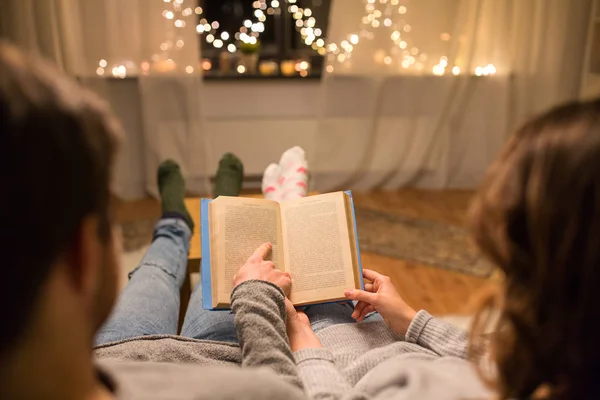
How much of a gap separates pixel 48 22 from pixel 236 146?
39.5 inches

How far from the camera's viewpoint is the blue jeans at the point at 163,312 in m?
1.02

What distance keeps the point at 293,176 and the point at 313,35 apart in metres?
1.66

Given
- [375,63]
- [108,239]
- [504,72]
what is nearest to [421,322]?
[108,239]

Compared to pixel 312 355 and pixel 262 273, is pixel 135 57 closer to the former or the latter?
pixel 262 273

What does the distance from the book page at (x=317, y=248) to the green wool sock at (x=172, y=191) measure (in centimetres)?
51

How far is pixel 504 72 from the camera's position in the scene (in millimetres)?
2799

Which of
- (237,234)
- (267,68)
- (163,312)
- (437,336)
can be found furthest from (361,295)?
(267,68)

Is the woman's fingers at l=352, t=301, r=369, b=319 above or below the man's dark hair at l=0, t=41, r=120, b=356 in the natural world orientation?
below

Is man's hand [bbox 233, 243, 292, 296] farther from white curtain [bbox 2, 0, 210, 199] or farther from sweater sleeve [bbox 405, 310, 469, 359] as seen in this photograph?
white curtain [bbox 2, 0, 210, 199]

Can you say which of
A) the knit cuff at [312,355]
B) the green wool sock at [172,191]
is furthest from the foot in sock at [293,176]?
the knit cuff at [312,355]

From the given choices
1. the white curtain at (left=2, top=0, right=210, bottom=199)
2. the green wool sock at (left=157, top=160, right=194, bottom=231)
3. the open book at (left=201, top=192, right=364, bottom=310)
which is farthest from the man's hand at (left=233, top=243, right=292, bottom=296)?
the white curtain at (left=2, top=0, right=210, bottom=199)

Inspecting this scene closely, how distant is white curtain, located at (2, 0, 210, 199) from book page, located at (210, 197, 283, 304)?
146 centimetres

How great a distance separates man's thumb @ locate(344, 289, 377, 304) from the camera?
1029mm

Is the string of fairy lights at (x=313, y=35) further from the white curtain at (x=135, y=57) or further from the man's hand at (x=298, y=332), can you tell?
the man's hand at (x=298, y=332)
